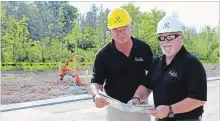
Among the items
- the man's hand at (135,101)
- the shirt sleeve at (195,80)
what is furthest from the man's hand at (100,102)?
the shirt sleeve at (195,80)

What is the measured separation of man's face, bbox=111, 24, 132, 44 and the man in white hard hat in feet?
1.69

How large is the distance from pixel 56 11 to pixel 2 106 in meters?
17.5

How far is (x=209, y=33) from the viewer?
23.2 metres

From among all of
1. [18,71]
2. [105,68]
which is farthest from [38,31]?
[105,68]

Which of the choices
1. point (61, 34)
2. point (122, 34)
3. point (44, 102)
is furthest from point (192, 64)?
point (61, 34)

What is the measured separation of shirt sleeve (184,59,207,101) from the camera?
2.17 metres

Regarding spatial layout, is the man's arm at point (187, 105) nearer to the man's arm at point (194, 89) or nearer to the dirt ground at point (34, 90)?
the man's arm at point (194, 89)

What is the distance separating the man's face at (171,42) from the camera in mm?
2307

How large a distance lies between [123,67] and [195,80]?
94 centimetres

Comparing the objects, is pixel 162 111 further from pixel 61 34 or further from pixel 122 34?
pixel 61 34

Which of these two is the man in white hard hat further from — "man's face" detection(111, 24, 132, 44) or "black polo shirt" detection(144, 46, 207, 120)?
"man's face" detection(111, 24, 132, 44)

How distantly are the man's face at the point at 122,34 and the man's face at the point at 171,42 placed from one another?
538 millimetres

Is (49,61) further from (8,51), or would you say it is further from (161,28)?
(161,28)

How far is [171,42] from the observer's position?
2.31 metres
